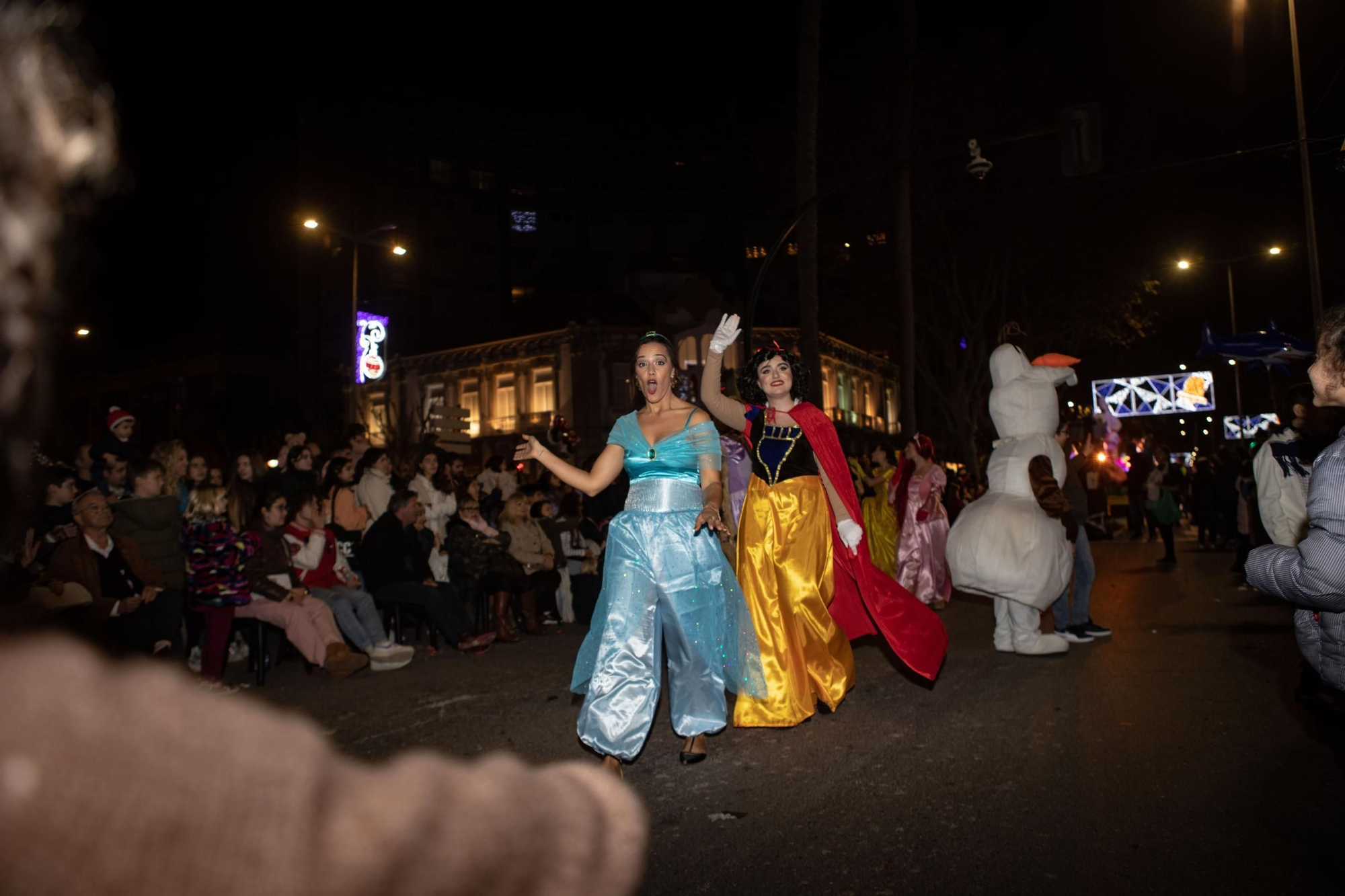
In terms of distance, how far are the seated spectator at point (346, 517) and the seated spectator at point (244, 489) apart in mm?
736

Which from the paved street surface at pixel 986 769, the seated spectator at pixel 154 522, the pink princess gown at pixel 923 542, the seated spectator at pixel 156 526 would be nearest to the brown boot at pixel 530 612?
the paved street surface at pixel 986 769

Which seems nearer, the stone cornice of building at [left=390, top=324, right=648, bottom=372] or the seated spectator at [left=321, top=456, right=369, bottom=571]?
the seated spectator at [left=321, top=456, right=369, bottom=571]

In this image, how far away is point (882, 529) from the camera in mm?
12742

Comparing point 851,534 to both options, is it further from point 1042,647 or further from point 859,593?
point 1042,647

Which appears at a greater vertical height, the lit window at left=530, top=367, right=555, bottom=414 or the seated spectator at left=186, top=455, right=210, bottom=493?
the lit window at left=530, top=367, right=555, bottom=414

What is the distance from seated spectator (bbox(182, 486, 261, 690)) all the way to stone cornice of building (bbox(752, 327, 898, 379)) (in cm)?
4228

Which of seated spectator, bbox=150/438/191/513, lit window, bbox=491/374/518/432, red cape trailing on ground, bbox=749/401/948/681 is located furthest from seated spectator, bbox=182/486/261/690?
lit window, bbox=491/374/518/432

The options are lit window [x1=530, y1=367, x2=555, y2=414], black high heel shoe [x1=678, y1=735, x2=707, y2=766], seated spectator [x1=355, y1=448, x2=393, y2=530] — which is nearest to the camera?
black high heel shoe [x1=678, y1=735, x2=707, y2=766]

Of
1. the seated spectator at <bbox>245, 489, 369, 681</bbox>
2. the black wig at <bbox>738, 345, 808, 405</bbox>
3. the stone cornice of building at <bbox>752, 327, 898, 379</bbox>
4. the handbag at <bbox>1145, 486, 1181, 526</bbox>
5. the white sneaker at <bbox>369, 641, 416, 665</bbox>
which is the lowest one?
the white sneaker at <bbox>369, 641, 416, 665</bbox>

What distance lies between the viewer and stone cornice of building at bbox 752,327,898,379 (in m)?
52.2

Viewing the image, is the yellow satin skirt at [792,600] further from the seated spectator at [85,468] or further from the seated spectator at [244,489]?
the seated spectator at [85,468]

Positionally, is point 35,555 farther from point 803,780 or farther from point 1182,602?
point 1182,602

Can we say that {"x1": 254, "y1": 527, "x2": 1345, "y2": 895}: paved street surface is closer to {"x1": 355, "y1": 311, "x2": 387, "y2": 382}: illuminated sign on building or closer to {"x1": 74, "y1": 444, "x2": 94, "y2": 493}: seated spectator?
{"x1": 74, "y1": 444, "x2": 94, "y2": 493}: seated spectator

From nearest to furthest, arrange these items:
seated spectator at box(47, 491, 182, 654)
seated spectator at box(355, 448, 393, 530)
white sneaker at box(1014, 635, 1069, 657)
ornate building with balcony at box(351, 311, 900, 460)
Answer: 1. seated spectator at box(47, 491, 182, 654)
2. white sneaker at box(1014, 635, 1069, 657)
3. seated spectator at box(355, 448, 393, 530)
4. ornate building with balcony at box(351, 311, 900, 460)
